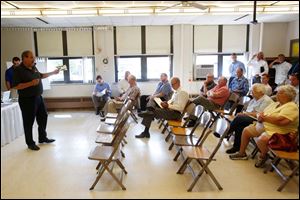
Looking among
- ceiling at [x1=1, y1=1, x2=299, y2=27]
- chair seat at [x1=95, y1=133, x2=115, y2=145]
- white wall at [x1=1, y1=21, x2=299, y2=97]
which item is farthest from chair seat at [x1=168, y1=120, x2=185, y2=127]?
white wall at [x1=1, y1=21, x2=299, y2=97]

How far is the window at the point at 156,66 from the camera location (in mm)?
7914

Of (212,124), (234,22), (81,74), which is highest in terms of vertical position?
(234,22)

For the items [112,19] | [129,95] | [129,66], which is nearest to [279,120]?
[129,95]

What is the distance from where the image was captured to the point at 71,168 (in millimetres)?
3299

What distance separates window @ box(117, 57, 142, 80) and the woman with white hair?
4508mm

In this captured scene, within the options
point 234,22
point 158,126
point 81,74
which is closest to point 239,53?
point 234,22

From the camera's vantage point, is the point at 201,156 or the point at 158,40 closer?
the point at 201,156

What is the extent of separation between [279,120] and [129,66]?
217 inches

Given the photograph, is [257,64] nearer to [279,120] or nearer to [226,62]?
[226,62]

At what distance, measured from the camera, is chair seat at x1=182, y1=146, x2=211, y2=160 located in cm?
279

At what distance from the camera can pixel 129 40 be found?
770cm

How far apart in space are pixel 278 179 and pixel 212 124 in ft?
3.03

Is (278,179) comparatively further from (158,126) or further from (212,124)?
(158,126)

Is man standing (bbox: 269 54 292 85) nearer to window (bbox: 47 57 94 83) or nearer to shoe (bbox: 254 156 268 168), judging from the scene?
shoe (bbox: 254 156 268 168)
